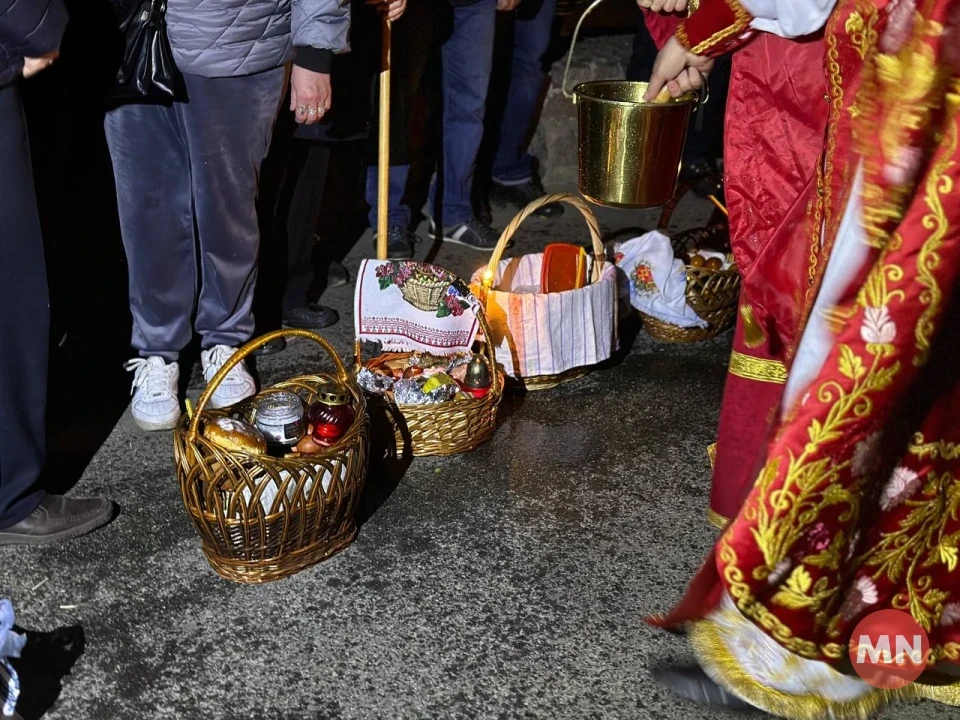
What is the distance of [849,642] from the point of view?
6.19ft

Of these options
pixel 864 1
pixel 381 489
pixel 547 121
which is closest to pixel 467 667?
pixel 381 489

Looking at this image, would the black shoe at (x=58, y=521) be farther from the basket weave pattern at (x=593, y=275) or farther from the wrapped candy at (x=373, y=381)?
the basket weave pattern at (x=593, y=275)

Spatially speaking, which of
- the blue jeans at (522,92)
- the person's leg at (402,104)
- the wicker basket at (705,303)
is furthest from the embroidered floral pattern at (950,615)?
the blue jeans at (522,92)

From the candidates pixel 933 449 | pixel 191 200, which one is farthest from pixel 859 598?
pixel 191 200

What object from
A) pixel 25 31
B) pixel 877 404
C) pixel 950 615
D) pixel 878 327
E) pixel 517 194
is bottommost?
pixel 517 194

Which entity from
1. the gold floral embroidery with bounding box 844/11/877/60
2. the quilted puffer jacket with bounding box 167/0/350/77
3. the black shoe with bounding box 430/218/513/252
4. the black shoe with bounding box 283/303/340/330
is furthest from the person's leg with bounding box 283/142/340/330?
the gold floral embroidery with bounding box 844/11/877/60

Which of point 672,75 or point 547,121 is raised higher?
point 672,75

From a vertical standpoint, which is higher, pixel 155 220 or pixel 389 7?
pixel 389 7

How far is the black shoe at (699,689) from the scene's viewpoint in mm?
2105

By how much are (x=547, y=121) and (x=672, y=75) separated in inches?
133

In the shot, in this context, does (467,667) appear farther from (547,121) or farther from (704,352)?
(547,121)

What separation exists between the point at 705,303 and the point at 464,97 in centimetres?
155

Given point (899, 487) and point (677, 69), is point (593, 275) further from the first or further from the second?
point (899, 487)

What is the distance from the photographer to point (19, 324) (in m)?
2.38
